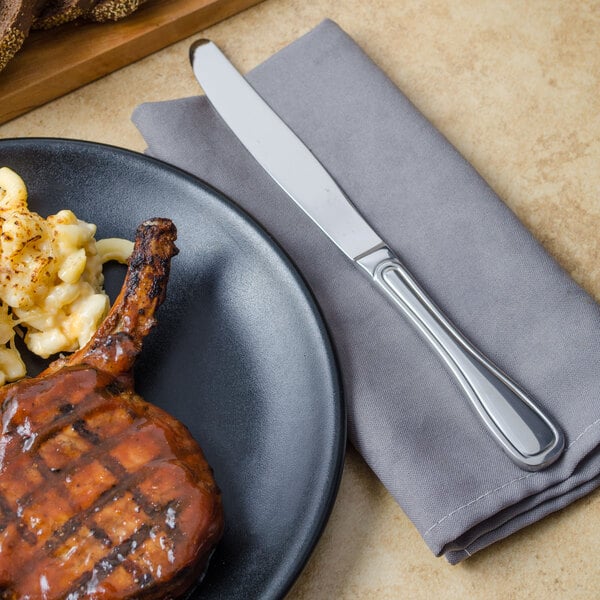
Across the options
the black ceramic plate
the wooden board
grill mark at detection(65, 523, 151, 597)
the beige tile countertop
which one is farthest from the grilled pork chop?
the wooden board

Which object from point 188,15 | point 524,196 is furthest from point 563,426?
point 188,15

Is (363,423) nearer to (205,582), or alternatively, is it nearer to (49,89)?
(205,582)

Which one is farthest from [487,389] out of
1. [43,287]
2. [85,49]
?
[85,49]

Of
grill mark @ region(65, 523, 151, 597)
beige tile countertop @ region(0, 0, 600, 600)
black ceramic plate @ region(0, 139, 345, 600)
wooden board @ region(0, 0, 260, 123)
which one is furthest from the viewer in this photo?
wooden board @ region(0, 0, 260, 123)

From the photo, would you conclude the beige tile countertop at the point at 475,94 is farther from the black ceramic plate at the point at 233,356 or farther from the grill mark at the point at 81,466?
the grill mark at the point at 81,466

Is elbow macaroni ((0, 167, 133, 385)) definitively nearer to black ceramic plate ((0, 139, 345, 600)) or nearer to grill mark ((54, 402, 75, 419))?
black ceramic plate ((0, 139, 345, 600))

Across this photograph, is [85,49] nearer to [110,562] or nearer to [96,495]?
[96,495]
